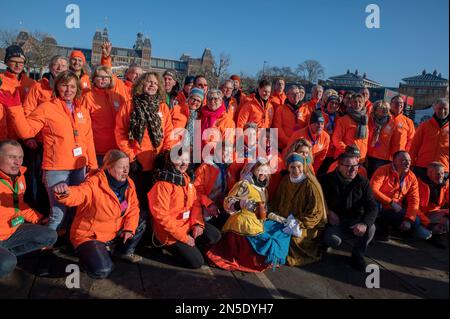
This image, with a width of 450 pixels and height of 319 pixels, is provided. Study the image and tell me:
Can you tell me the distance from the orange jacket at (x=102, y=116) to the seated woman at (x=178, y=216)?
874 millimetres

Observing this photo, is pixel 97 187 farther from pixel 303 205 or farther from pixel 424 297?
pixel 424 297

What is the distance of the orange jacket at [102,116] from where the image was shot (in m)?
3.89

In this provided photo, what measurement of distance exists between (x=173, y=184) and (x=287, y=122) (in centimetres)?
269

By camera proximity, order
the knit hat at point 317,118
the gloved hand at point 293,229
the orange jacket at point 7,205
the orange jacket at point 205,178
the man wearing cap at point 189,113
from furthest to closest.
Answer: the knit hat at point 317,118
the man wearing cap at point 189,113
the orange jacket at point 205,178
the gloved hand at point 293,229
the orange jacket at point 7,205

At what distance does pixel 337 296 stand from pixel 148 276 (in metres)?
1.88

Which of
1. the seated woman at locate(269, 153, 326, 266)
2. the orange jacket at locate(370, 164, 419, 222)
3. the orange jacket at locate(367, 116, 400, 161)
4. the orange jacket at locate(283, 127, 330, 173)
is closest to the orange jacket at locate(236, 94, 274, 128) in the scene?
the orange jacket at locate(283, 127, 330, 173)

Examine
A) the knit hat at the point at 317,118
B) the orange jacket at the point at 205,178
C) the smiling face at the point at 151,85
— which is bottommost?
the orange jacket at the point at 205,178

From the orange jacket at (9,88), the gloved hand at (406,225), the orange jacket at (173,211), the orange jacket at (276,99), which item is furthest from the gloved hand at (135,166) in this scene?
the gloved hand at (406,225)

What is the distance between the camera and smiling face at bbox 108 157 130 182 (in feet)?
10.4

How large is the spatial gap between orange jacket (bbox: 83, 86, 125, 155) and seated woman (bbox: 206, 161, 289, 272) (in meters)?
1.68

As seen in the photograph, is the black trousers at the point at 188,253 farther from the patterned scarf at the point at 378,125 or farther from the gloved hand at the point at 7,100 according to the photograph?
the patterned scarf at the point at 378,125

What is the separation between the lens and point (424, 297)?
3.21 meters

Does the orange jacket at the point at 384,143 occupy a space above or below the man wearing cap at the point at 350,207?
above

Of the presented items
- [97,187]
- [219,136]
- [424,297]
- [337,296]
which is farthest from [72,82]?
[424,297]
